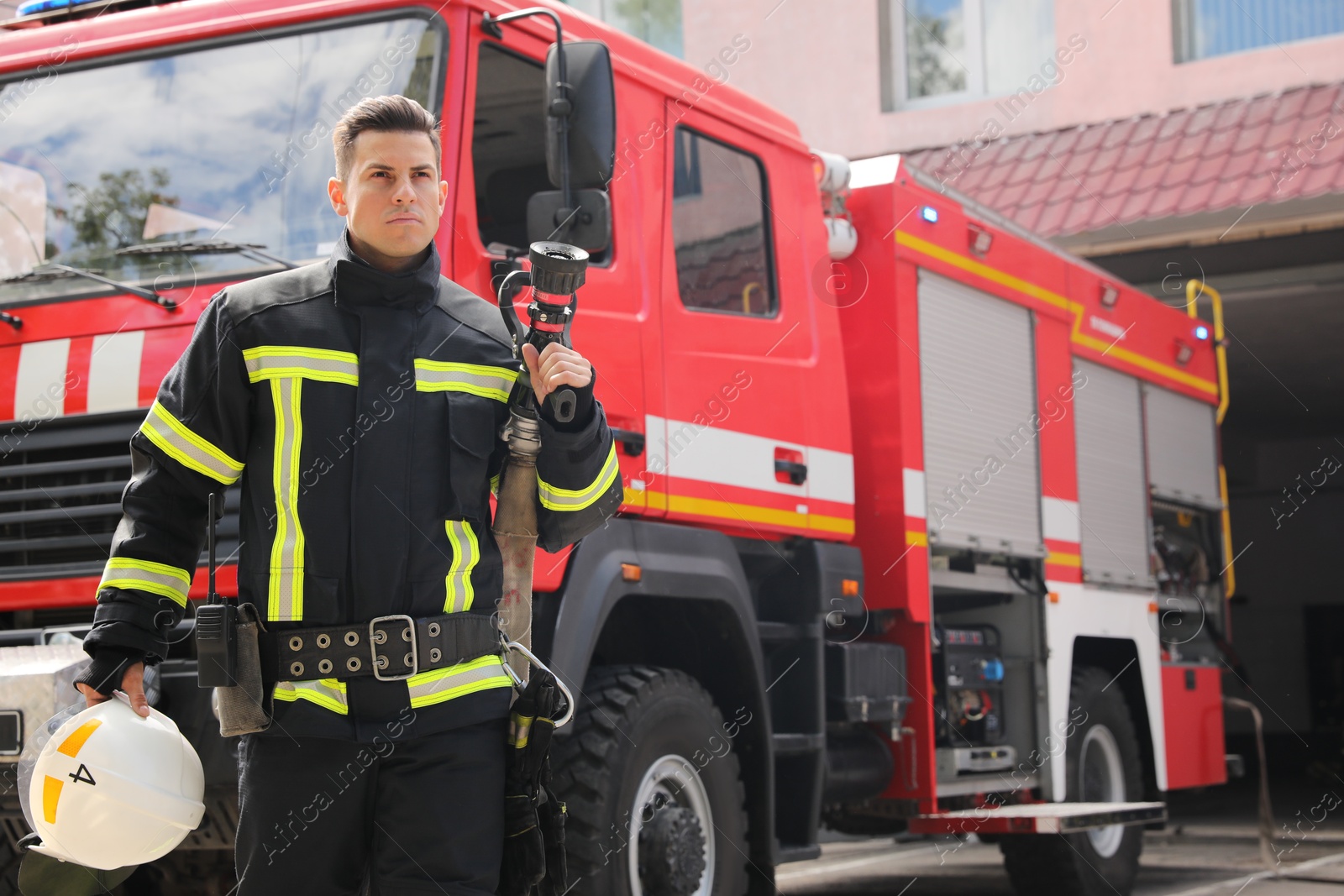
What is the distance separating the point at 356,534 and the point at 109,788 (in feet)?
1.98

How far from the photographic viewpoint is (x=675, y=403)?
4.65 meters

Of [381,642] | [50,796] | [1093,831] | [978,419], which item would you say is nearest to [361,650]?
[381,642]

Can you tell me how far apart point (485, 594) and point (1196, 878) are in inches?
267

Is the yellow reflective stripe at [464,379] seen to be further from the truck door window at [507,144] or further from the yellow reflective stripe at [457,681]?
the truck door window at [507,144]

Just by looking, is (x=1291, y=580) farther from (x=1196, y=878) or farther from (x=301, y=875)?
(x=301, y=875)

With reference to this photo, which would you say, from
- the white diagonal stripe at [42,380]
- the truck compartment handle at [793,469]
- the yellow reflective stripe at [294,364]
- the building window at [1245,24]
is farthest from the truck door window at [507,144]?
the building window at [1245,24]

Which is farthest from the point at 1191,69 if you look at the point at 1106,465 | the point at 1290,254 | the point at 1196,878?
the point at 1196,878

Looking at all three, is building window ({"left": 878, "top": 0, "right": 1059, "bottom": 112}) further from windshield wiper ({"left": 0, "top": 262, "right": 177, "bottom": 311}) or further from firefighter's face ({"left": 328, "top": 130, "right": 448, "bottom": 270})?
firefighter's face ({"left": 328, "top": 130, "right": 448, "bottom": 270})

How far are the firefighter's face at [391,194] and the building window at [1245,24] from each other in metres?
10.2

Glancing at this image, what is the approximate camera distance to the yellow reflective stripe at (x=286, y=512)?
2.59 metres

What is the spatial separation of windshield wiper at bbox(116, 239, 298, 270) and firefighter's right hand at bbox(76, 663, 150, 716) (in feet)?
5.20

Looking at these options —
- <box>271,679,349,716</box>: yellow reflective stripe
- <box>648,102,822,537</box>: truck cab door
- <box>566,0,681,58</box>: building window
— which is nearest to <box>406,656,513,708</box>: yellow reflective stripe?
<box>271,679,349,716</box>: yellow reflective stripe

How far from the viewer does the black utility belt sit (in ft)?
8.43

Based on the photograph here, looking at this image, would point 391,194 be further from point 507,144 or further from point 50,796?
point 507,144
